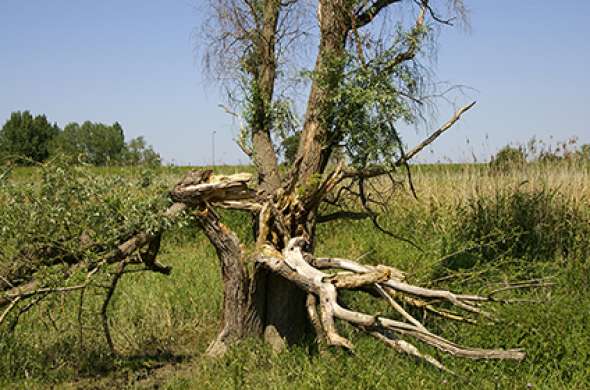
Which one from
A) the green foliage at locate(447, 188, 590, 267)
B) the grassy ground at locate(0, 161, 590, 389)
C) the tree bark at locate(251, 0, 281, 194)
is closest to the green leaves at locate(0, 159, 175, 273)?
the grassy ground at locate(0, 161, 590, 389)

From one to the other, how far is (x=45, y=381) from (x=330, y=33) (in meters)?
3.42

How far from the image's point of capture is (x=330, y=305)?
3916 millimetres

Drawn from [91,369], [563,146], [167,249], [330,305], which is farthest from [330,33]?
[563,146]

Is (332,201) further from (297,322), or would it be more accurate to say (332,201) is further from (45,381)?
(45,381)

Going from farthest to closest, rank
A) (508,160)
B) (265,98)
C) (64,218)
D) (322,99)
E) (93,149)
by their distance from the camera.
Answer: (508,160)
(93,149)
(265,98)
(322,99)
(64,218)

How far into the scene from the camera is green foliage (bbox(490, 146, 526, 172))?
9.09 m

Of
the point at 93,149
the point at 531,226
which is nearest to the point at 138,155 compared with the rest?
the point at 93,149

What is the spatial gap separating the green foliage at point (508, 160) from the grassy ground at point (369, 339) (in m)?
0.28

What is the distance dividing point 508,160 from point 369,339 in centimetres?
542

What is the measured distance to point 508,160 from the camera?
362 inches

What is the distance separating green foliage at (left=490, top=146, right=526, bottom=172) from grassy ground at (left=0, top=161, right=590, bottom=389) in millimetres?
279

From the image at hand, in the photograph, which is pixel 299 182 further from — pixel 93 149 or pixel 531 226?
pixel 531 226

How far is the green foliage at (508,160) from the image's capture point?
9.09m

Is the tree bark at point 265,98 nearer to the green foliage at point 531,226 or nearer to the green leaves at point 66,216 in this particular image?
the green leaves at point 66,216
